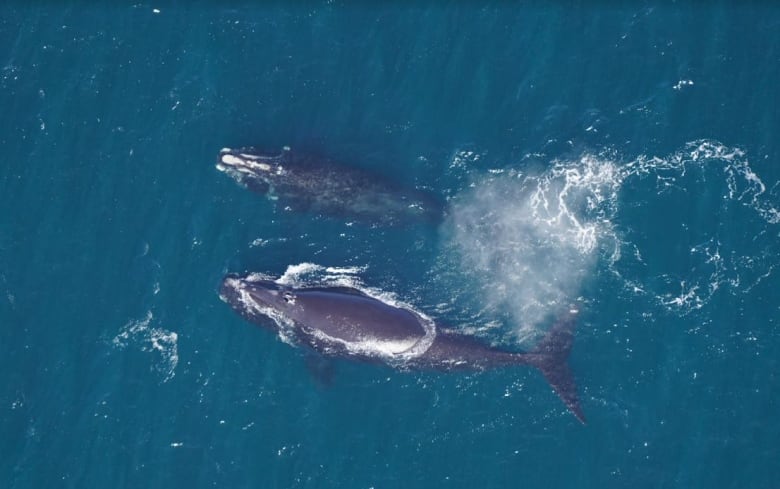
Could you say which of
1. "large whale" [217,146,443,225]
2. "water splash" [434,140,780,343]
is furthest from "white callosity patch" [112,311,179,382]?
"water splash" [434,140,780,343]

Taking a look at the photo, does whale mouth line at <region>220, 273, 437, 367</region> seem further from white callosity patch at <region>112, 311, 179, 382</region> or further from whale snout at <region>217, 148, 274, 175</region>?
whale snout at <region>217, 148, 274, 175</region>

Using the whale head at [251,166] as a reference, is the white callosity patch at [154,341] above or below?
below

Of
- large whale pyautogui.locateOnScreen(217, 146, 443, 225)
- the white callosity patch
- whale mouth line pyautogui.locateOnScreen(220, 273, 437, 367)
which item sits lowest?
the white callosity patch

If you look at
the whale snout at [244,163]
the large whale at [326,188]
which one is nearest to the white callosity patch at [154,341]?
the whale snout at [244,163]

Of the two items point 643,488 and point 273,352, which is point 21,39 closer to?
point 273,352

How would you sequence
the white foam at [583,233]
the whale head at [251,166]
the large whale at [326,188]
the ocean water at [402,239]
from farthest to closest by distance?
the whale head at [251,166], the large whale at [326,188], the white foam at [583,233], the ocean water at [402,239]

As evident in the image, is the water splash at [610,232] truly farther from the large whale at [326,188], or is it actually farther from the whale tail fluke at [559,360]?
the large whale at [326,188]

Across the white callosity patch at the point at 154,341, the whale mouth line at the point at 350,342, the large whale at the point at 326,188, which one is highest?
the large whale at the point at 326,188
